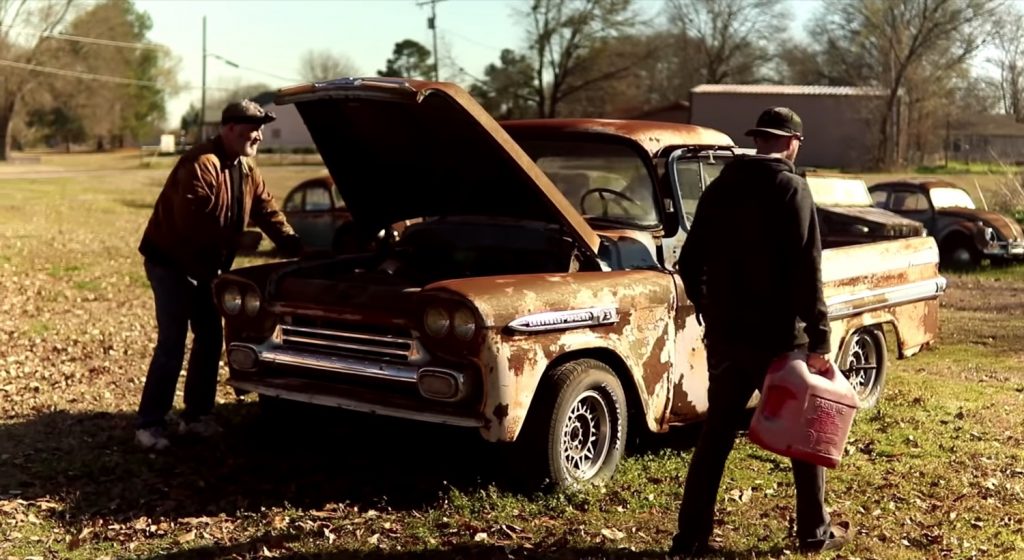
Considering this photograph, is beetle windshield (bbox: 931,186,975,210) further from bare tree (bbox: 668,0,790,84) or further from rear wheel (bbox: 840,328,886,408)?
bare tree (bbox: 668,0,790,84)

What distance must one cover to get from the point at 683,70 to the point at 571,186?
75.1 meters

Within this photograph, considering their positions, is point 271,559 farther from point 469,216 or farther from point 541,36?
point 541,36

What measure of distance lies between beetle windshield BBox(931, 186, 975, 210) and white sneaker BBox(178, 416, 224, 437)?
14.7m

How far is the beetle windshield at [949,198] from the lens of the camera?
1816 centimetres

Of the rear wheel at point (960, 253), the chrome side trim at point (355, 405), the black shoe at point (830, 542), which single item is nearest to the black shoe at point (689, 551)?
the black shoe at point (830, 542)

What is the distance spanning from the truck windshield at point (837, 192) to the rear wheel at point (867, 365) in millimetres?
8167

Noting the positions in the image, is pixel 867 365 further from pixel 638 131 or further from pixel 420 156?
pixel 420 156

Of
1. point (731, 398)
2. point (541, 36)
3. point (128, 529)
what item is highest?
point (541, 36)

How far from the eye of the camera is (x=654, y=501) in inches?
213

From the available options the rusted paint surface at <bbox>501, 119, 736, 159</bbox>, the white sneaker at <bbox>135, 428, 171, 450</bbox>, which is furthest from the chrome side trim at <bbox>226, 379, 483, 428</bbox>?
the rusted paint surface at <bbox>501, 119, 736, 159</bbox>

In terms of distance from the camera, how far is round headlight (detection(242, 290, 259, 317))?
5809mm

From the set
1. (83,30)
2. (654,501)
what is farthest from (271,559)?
(83,30)

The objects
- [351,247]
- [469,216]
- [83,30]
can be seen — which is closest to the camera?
[469,216]

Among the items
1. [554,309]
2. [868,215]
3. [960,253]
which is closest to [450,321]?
[554,309]
